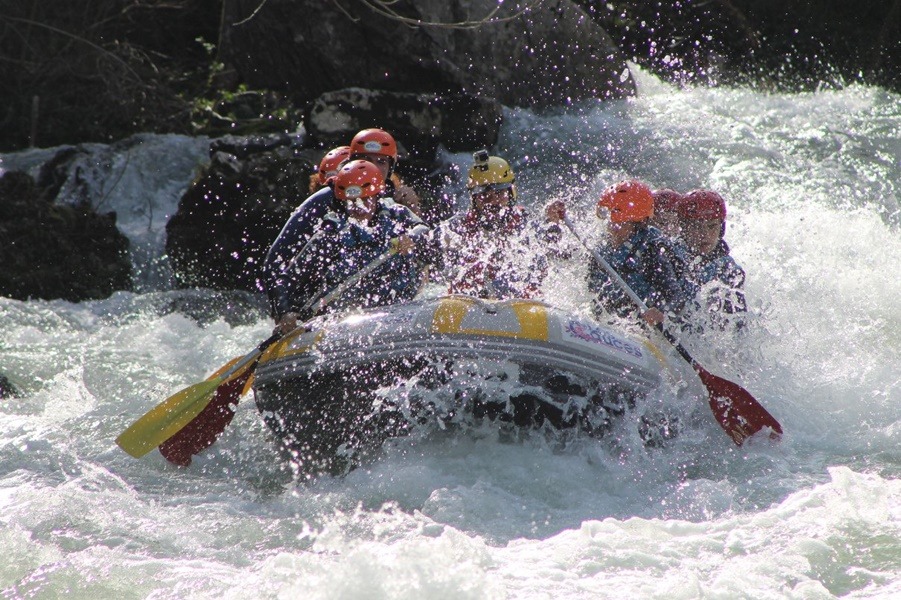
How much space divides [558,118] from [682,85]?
250 cm

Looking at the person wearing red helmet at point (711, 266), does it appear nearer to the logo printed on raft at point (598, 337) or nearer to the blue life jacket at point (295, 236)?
the logo printed on raft at point (598, 337)

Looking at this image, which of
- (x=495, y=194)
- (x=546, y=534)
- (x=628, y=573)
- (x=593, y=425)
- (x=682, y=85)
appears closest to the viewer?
(x=628, y=573)

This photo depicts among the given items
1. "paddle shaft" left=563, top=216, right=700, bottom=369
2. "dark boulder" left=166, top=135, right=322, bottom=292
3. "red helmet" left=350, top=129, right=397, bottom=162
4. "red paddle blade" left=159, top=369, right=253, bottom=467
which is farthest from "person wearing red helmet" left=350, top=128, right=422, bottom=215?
"dark boulder" left=166, top=135, right=322, bottom=292

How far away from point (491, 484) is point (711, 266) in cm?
197

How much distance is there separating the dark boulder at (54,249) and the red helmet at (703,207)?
528 cm

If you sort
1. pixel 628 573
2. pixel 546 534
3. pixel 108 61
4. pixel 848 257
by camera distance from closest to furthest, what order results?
pixel 628 573 < pixel 546 534 < pixel 848 257 < pixel 108 61

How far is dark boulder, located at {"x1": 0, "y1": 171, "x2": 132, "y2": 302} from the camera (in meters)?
8.49

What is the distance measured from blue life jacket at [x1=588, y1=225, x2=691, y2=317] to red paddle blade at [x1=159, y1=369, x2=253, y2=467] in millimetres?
2065

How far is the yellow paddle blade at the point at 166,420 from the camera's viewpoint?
4.98 meters

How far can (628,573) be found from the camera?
12.0 ft

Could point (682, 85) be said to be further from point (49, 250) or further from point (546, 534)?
point (546, 534)

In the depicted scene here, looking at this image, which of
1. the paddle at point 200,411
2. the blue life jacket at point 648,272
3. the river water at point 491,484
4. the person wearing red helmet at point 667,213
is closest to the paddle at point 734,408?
the river water at point 491,484

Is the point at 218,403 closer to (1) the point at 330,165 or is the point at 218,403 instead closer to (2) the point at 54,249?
(1) the point at 330,165

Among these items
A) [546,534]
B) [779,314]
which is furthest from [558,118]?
[546,534]
